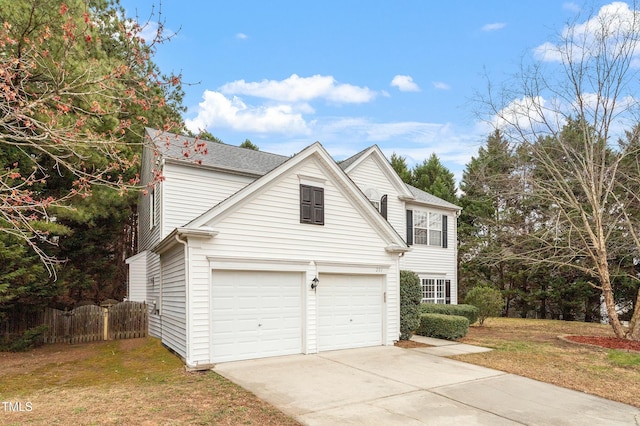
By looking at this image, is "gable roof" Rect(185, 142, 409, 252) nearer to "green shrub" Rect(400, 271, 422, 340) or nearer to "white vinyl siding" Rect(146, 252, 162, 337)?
"green shrub" Rect(400, 271, 422, 340)

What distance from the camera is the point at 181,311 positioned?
10180mm

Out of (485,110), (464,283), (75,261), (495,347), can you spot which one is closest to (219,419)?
(495,347)

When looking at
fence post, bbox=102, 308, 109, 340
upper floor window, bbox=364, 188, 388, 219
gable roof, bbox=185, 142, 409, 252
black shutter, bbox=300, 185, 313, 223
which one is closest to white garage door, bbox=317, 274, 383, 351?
gable roof, bbox=185, 142, 409, 252

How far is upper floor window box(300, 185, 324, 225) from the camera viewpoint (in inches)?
453

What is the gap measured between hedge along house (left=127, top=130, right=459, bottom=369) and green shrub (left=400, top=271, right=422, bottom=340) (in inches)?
21.5

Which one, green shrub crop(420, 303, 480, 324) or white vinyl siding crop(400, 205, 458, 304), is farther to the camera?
white vinyl siding crop(400, 205, 458, 304)

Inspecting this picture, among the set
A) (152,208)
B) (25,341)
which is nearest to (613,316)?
(152,208)

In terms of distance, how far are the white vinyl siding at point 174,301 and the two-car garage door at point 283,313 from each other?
81cm

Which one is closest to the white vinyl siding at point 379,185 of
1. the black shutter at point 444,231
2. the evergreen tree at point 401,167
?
the black shutter at point 444,231

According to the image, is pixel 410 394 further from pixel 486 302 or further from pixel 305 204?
pixel 486 302

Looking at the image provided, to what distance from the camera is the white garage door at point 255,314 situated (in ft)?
33.0

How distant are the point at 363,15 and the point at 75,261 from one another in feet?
52.7

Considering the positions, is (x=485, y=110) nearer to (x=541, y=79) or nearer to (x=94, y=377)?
(x=541, y=79)

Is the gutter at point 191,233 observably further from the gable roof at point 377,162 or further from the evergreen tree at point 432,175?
the evergreen tree at point 432,175
